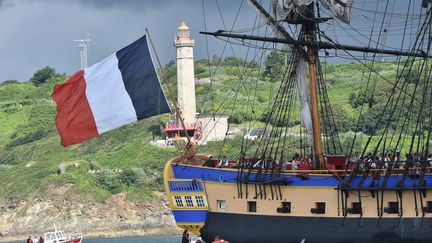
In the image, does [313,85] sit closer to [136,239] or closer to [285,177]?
[285,177]

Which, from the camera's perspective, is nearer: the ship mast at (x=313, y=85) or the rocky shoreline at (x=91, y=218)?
Result: the ship mast at (x=313, y=85)

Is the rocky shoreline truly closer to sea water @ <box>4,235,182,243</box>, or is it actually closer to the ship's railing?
sea water @ <box>4,235,182,243</box>

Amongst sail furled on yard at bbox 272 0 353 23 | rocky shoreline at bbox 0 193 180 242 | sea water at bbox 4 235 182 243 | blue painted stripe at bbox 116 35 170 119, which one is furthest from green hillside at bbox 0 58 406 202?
blue painted stripe at bbox 116 35 170 119

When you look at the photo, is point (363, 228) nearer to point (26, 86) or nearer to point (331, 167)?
point (331, 167)

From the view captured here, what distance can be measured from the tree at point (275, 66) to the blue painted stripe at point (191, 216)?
88862 millimetres

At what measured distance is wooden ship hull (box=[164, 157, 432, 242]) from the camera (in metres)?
59.4

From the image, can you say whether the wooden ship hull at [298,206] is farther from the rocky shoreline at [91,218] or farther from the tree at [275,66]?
the tree at [275,66]

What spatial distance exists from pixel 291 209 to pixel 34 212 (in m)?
64.7

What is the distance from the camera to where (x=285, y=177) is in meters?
61.8

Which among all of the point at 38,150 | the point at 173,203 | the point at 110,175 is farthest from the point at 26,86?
the point at 173,203

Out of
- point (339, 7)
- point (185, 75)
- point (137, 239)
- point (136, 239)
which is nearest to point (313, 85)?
point (339, 7)

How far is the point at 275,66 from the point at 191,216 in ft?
314

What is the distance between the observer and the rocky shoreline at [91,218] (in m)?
119

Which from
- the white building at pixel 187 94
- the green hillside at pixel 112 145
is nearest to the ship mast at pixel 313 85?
the green hillside at pixel 112 145
